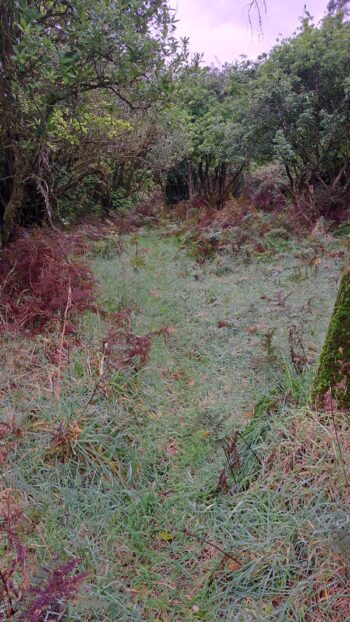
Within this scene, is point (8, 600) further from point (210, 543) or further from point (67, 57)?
point (67, 57)

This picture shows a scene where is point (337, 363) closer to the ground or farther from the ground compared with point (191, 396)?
farther from the ground

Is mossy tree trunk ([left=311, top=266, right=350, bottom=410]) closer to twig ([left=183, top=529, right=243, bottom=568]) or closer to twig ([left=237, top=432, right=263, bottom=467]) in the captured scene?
twig ([left=237, top=432, right=263, bottom=467])

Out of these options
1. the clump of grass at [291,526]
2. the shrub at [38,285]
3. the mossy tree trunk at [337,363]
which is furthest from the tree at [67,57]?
the clump of grass at [291,526]

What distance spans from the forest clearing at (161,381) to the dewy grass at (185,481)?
0.04 ft

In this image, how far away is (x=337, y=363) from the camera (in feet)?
7.67

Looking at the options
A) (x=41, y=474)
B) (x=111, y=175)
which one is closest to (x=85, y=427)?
(x=41, y=474)

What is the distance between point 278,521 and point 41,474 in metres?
1.32

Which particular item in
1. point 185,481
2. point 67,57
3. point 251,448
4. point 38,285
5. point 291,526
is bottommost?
point 185,481

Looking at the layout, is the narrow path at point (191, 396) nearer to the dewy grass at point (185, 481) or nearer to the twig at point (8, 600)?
the dewy grass at point (185, 481)

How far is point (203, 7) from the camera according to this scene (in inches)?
106

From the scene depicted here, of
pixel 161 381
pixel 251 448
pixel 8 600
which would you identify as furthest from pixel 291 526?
pixel 161 381

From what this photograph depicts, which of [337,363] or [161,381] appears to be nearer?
[337,363]

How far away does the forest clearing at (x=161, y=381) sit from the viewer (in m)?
1.81

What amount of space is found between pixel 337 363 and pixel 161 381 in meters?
1.50
